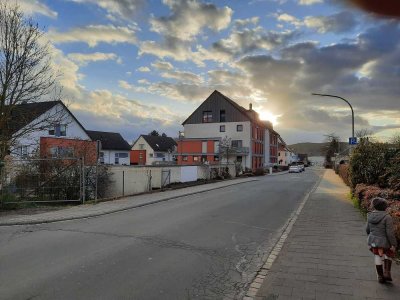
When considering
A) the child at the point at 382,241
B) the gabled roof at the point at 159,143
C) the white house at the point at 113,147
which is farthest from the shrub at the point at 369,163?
the gabled roof at the point at 159,143

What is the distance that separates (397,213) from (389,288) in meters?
2.58

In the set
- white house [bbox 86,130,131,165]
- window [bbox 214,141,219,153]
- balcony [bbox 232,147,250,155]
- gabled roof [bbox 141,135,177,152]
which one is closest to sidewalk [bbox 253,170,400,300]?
balcony [bbox 232,147,250,155]

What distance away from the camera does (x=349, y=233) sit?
1035 cm

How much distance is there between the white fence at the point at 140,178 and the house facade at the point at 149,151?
2148 inches

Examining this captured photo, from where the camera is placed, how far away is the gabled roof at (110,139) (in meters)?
73.2

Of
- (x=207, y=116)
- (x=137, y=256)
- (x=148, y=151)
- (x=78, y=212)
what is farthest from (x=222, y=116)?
(x=137, y=256)

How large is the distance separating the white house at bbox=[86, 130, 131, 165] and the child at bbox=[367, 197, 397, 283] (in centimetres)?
6744

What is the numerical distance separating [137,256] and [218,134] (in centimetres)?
6329

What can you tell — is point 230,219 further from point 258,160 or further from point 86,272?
point 258,160

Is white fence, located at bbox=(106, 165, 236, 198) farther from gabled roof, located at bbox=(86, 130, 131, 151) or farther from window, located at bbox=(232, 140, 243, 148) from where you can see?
gabled roof, located at bbox=(86, 130, 131, 151)

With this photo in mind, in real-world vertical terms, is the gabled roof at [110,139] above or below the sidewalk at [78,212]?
above

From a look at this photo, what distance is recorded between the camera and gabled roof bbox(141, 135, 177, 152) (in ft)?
284

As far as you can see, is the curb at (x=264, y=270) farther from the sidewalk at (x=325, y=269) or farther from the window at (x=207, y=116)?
the window at (x=207, y=116)


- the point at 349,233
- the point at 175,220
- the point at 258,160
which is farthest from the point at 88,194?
the point at 258,160
